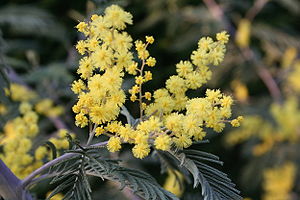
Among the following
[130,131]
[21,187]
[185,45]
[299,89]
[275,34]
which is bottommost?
[21,187]

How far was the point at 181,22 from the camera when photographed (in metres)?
3.95

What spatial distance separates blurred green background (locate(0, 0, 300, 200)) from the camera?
10.8 ft

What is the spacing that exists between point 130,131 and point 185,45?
9.85ft

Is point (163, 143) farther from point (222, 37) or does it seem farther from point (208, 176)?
point (222, 37)

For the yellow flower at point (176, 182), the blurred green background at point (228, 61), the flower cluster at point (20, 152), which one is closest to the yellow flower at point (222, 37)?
the yellow flower at point (176, 182)

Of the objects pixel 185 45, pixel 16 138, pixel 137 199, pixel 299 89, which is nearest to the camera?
pixel 16 138

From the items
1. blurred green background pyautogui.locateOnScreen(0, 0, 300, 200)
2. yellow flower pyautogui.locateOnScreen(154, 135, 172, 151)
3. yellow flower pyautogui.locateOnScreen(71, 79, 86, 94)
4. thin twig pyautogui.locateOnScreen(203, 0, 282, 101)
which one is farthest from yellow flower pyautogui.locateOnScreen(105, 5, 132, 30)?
thin twig pyautogui.locateOnScreen(203, 0, 282, 101)

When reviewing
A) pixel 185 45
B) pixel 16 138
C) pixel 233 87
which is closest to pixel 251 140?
pixel 233 87

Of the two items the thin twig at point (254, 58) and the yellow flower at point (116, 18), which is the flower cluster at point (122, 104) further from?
the thin twig at point (254, 58)

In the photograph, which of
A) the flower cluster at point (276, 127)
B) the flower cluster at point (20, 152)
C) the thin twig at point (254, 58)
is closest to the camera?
the flower cluster at point (20, 152)

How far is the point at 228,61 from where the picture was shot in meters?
4.00

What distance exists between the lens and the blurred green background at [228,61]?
329 cm

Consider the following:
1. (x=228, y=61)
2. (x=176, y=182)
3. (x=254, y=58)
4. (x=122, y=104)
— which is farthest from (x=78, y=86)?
(x=228, y=61)

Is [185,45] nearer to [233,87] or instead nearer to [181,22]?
[181,22]
